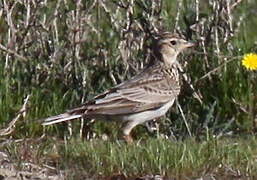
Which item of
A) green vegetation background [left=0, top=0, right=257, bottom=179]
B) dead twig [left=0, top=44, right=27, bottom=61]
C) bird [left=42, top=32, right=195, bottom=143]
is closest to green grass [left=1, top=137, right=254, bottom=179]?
bird [left=42, top=32, right=195, bottom=143]

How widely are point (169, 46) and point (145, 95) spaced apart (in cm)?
61

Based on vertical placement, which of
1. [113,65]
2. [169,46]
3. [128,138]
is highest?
[169,46]

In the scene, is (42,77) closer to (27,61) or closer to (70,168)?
(27,61)

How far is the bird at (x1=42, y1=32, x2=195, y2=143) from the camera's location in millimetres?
9023

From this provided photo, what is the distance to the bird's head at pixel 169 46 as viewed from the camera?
966cm

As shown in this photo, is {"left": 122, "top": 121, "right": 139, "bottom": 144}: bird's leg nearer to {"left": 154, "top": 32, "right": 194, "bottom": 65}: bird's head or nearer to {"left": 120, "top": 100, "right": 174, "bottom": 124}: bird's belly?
{"left": 120, "top": 100, "right": 174, "bottom": 124}: bird's belly

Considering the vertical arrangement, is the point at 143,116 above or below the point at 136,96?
below

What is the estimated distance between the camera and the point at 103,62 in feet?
32.9

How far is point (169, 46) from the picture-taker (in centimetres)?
973

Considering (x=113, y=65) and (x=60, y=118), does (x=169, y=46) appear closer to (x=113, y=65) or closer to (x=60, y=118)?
(x=113, y=65)

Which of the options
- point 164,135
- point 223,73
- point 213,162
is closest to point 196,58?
→ point 223,73

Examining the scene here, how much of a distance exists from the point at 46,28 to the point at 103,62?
0.63 metres

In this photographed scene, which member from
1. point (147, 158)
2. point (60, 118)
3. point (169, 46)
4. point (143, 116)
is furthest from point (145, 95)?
point (147, 158)

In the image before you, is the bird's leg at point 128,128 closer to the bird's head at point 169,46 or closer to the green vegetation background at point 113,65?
the green vegetation background at point 113,65
